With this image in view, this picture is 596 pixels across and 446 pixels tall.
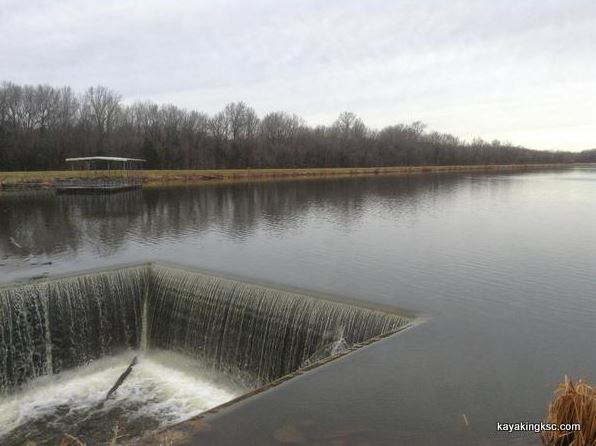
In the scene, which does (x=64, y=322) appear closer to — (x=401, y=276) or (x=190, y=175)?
(x=401, y=276)

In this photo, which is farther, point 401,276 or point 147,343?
point 401,276

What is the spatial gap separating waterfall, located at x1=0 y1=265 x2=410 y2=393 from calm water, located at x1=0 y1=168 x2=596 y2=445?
5.42ft

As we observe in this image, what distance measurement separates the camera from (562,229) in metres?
19.6

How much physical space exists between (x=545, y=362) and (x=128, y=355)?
884 cm

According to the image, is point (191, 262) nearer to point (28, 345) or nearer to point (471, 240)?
point (28, 345)

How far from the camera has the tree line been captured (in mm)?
57688

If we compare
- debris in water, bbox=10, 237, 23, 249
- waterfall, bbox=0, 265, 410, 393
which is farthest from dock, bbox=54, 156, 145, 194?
waterfall, bbox=0, 265, 410, 393

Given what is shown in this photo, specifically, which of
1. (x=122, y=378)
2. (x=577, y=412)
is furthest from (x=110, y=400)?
(x=577, y=412)

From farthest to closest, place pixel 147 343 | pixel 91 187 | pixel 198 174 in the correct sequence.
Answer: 1. pixel 198 174
2. pixel 91 187
3. pixel 147 343

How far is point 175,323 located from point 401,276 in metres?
5.78

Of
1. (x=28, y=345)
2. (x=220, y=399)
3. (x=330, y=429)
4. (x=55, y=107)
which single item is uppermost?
(x=55, y=107)

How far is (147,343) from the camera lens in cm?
1203

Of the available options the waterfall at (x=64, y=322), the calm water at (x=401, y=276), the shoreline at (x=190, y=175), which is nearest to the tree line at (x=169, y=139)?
the shoreline at (x=190, y=175)

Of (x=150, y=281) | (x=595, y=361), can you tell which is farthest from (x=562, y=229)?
(x=150, y=281)
